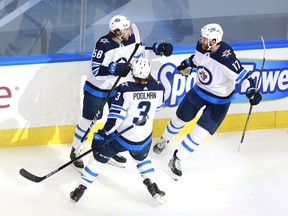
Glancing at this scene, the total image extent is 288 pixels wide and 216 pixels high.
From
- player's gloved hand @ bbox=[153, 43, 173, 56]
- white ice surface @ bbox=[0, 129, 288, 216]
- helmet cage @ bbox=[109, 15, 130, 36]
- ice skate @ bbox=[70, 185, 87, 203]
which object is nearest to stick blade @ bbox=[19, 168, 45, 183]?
white ice surface @ bbox=[0, 129, 288, 216]

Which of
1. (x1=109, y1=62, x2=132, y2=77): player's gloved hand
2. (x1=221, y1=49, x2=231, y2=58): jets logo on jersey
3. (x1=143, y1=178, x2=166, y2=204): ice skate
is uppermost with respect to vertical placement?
(x1=221, y1=49, x2=231, y2=58): jets logo on jersey

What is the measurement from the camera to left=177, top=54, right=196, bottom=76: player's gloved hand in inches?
218

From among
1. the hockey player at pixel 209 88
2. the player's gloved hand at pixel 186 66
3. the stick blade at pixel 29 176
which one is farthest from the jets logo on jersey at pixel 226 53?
the stick blade at pixel 29 176

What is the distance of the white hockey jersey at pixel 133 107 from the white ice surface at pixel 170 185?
0.51 meters

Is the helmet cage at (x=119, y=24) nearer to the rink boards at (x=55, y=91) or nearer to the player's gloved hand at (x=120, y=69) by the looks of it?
the player's gloved hand at (x=120, y=69)

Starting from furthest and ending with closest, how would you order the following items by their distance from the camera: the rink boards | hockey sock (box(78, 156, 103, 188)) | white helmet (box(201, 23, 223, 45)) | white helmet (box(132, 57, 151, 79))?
1. the rink boards
2. white helmet (box(201, 23, 223, 45))
3. hockey sock (box(78, 156, 103, 188))
4. white helmet (box(132, 57, 151, 79))

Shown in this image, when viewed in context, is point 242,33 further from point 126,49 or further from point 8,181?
point 8,181

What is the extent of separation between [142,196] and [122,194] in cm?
13

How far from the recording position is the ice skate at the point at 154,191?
514 centimetres

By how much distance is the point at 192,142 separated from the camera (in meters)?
5.50

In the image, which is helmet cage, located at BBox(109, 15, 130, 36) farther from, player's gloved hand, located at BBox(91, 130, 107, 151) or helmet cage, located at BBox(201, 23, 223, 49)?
player's gloved hand, located at BBox(91, 130, 107, 151)

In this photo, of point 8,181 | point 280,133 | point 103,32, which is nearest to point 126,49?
point 103,32

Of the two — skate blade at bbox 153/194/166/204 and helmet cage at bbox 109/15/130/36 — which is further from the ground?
helmet cage at bbox 109/15/130/36

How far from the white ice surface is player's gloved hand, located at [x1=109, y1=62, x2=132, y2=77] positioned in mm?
787
